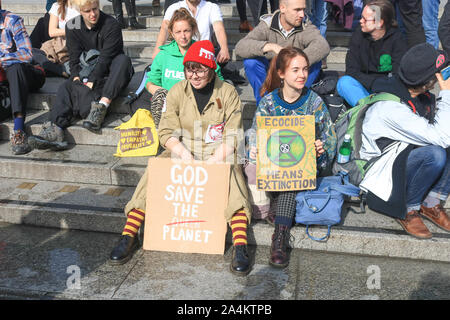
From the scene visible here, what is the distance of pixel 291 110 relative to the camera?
378cm

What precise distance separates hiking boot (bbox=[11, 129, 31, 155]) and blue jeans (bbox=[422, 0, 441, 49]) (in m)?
4.96

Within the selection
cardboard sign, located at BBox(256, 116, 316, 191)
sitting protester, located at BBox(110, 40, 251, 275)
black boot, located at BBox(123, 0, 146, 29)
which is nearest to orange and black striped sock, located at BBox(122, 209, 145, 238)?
sitting protester, located at BBox(110, 40, 251, 275)

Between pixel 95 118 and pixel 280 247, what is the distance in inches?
104

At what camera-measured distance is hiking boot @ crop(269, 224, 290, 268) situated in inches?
135

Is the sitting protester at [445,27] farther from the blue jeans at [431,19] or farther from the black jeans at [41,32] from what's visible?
the black jeans at [41,32]

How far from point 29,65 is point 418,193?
4583 mm

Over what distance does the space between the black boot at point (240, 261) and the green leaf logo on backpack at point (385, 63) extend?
2487 millimetres

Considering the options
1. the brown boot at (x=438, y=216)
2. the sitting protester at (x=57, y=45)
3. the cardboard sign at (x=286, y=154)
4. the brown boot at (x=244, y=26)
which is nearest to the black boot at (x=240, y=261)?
the cardboard sign at (x=286, y=154)

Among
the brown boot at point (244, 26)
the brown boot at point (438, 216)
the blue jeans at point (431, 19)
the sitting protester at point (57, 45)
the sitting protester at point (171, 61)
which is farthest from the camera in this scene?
the brown boot at point (244, 26)

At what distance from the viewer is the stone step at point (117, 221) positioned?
3.54 m

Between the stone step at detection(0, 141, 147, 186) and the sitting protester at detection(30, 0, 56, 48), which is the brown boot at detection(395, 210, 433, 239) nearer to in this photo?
the stone step at detection(0, 141, 147, 186)

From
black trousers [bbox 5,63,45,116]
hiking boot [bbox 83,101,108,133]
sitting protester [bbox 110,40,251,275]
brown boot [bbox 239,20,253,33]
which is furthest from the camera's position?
brown boot [bbox 239,20,253,33]

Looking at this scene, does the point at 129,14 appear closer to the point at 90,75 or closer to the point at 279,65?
the point at 90,75
